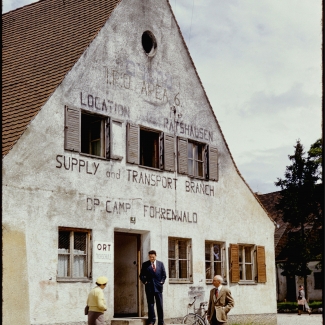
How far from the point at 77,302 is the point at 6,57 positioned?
7.35 metres

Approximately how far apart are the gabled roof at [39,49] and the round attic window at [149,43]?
4.39 ft

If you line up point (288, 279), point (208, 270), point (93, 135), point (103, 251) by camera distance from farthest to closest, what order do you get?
point (288, 279), point (208, 270), point (93, 135), point (103, 251)

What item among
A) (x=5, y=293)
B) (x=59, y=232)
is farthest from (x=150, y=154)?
(x=5, y=293)

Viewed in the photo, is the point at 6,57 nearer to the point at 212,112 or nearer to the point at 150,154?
the point at 150,154

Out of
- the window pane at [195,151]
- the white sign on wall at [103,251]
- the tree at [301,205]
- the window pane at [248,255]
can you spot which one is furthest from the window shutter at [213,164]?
the tree at [301,205]

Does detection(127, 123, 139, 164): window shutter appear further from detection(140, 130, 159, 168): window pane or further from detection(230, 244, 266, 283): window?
detection(230, 244, 266, 283): window

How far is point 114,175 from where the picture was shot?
53.1 ft

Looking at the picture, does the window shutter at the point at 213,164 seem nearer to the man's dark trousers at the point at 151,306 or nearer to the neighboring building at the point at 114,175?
the neighboring building at the point at 114,175

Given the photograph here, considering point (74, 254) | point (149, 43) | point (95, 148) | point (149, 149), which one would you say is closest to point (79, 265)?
point (74, 254)

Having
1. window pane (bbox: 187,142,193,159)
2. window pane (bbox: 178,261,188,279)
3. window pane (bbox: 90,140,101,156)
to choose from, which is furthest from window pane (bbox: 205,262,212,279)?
window pane (bbox: 90,140,101,156)

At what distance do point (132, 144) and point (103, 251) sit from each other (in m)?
2.98

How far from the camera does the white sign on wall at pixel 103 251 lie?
1529 cm

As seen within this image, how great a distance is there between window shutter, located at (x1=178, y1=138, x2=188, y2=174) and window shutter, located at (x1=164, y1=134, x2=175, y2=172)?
294mm

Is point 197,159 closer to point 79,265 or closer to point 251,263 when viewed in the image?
point 251,263
